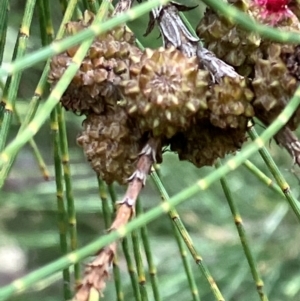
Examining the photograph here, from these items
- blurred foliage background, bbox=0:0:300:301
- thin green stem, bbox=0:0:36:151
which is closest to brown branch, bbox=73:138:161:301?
thin green stem, bbox=0:0:36:151

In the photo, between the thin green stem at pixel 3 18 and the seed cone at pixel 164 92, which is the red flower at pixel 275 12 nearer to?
the seed cone at pixel 164 92

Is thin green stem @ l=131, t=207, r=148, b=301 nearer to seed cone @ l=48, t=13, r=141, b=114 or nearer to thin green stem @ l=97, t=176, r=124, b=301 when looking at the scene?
thin green stem @ l=97, t=176, r=124, b=301

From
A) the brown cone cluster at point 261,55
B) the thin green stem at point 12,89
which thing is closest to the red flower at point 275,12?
the brown cone cluster at point 261,55

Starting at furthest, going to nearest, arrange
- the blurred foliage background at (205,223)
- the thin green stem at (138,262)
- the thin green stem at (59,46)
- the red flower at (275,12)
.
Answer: the blurred foliage background at (205,223) < the thin green stem at (138,262) < the red flower at (275,12) < the thin green stem at (59,46)

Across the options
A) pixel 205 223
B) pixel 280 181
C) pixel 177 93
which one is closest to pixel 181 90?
pixel 177 93

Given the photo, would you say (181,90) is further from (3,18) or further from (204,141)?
(3,18)

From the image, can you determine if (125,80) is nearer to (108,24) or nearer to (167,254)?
(108,24)

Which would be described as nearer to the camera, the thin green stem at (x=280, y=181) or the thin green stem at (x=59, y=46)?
the thin green stem at (x=59, y=46)

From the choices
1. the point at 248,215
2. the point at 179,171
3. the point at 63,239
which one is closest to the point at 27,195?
the point at 179,171
